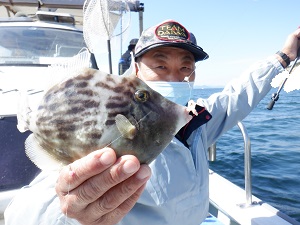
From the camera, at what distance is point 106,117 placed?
1099mm

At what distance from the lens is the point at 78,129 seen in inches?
43.7

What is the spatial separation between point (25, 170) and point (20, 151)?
0.19 meters

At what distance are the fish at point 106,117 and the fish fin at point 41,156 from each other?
65 millimetres

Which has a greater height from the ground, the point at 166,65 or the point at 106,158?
the point at 106,158

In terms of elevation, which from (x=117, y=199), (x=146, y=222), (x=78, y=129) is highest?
(x=78, y=129)

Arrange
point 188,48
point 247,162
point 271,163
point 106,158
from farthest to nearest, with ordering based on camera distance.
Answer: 1. point 271,163
2. point 247,162
3. point 188,48
4. point 106,158

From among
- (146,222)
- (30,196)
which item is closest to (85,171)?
(30,196)

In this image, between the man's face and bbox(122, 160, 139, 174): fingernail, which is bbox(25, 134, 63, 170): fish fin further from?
the man's face

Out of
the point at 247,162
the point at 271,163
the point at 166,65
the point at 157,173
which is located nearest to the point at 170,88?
the point at 166,65

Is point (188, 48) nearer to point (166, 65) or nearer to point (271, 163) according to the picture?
point (166, 65)

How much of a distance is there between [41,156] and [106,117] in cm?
37

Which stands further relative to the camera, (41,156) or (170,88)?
(170,88)

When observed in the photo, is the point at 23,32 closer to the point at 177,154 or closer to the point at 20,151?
the point at 20,151

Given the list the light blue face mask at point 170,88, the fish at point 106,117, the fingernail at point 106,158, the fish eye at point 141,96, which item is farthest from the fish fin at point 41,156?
the light blue face mask at point 170,88
